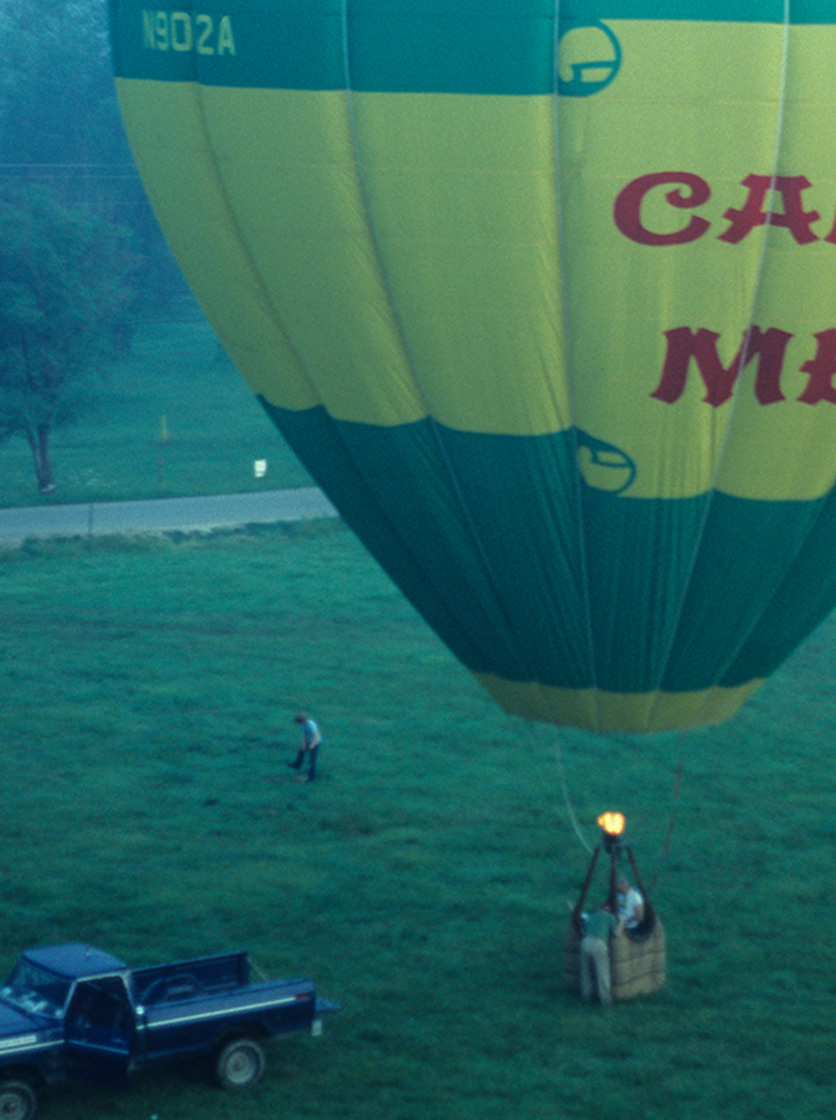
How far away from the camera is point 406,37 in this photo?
10.5 meters

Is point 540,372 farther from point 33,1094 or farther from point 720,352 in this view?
point 33,1094

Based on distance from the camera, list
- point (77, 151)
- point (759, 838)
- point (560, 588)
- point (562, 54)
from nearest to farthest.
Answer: point (562, 54)
point (560, 588)
point (759, 838)
point (77, 151)

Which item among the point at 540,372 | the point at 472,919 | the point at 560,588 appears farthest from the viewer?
the point at 472,919

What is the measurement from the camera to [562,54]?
10.3 meters

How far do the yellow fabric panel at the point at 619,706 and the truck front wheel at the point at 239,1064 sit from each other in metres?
3.31

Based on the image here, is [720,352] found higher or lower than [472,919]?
higher


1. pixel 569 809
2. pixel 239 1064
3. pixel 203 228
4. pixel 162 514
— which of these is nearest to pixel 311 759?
pixel 569 809

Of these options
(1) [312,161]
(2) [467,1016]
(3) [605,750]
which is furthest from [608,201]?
(3) [605,750]

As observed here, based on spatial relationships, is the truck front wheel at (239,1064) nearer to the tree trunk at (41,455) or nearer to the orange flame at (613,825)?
the orange flame at (613,825)

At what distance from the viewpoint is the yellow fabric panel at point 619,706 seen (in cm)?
1222

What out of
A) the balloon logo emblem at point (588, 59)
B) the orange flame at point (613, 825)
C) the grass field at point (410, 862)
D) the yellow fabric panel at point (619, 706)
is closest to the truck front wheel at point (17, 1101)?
the grass field at point (410, 862)

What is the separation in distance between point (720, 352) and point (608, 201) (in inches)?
51.1

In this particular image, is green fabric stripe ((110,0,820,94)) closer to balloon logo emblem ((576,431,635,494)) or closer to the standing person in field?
balloon logo emblem ((576,431,635,494))

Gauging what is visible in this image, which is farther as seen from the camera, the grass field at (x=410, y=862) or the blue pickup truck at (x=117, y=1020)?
the grass field at (x=410, y=862)
